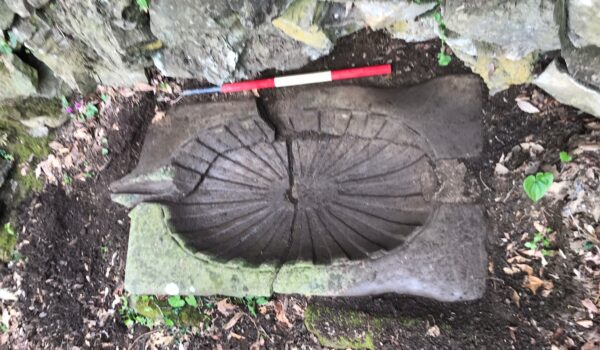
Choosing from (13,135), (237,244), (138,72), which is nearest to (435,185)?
(237,244)

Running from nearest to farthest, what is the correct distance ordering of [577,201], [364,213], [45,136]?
1. [577,201]
2. [364,213]
3. [45,136]

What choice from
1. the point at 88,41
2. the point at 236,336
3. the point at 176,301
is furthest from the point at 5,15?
the point at 236,336

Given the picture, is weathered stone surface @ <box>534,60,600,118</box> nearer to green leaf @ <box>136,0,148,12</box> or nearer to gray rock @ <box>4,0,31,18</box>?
green leaf @ <box>136,0,148,12</box>

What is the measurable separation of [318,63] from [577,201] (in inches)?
56.6

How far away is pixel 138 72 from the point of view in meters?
2.87

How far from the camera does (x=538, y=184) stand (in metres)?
2.13

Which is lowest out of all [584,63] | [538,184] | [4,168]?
[538,184]

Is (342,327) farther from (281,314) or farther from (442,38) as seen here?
(442,38)

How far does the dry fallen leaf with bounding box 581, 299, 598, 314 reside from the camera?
2.00 meters

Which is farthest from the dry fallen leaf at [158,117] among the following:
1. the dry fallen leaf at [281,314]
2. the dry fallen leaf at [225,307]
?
the dry fallen leaf at [281,314]

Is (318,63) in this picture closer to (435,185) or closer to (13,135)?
(435,185)

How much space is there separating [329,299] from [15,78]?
205cm

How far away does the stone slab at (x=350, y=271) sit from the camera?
2.19m

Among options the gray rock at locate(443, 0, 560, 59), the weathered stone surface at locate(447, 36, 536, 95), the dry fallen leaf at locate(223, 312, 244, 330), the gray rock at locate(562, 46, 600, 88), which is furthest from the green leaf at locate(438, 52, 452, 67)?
the dry fallen leaf at locate(223, 312, 244, 330)
